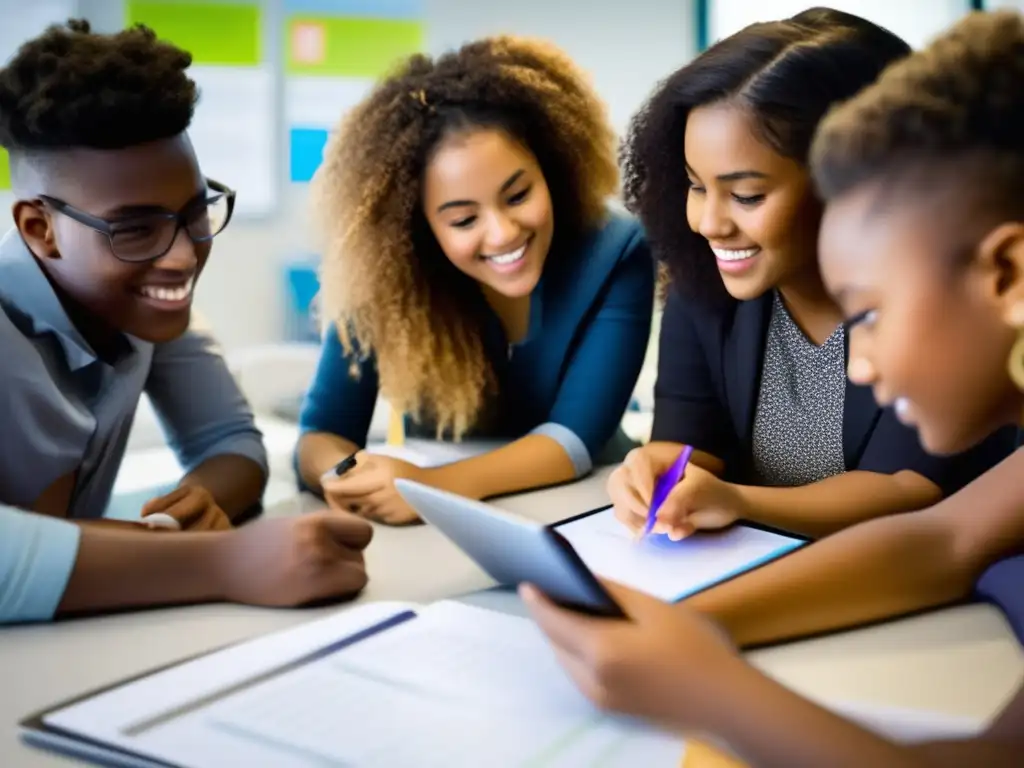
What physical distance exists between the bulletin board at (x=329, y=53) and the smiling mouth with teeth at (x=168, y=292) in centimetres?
134

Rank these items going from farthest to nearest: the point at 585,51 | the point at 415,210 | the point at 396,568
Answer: the point at 585,51 → the point at 415,210 → the point at 396,568

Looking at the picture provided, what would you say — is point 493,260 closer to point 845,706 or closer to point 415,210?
point 415,210

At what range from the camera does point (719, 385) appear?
1.16 metres

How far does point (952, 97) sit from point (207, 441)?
0.95 metres

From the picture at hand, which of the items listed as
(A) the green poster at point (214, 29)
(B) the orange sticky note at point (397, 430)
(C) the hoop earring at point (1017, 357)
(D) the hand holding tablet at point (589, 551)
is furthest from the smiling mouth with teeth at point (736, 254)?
(A) the green poster at point (214, 29)

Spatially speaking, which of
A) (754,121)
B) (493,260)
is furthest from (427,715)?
(493,260)

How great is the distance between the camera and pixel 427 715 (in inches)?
21.6

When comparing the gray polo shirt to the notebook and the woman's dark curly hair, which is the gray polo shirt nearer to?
the notebook

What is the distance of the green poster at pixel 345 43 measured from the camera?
227 cm

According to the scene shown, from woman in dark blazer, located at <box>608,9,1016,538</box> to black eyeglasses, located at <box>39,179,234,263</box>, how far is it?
1.60 feet

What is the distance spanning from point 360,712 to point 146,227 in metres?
0.58

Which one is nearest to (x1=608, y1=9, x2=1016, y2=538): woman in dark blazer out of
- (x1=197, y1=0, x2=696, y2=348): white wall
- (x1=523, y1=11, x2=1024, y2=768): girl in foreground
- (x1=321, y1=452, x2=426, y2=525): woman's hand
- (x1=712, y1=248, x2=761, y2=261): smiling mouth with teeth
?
(x1=712, y1=248, x2=761, y2=261): smiling mouth with teeth

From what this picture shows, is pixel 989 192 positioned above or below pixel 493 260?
above

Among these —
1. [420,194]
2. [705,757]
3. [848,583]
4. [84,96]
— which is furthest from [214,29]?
[705,757]
